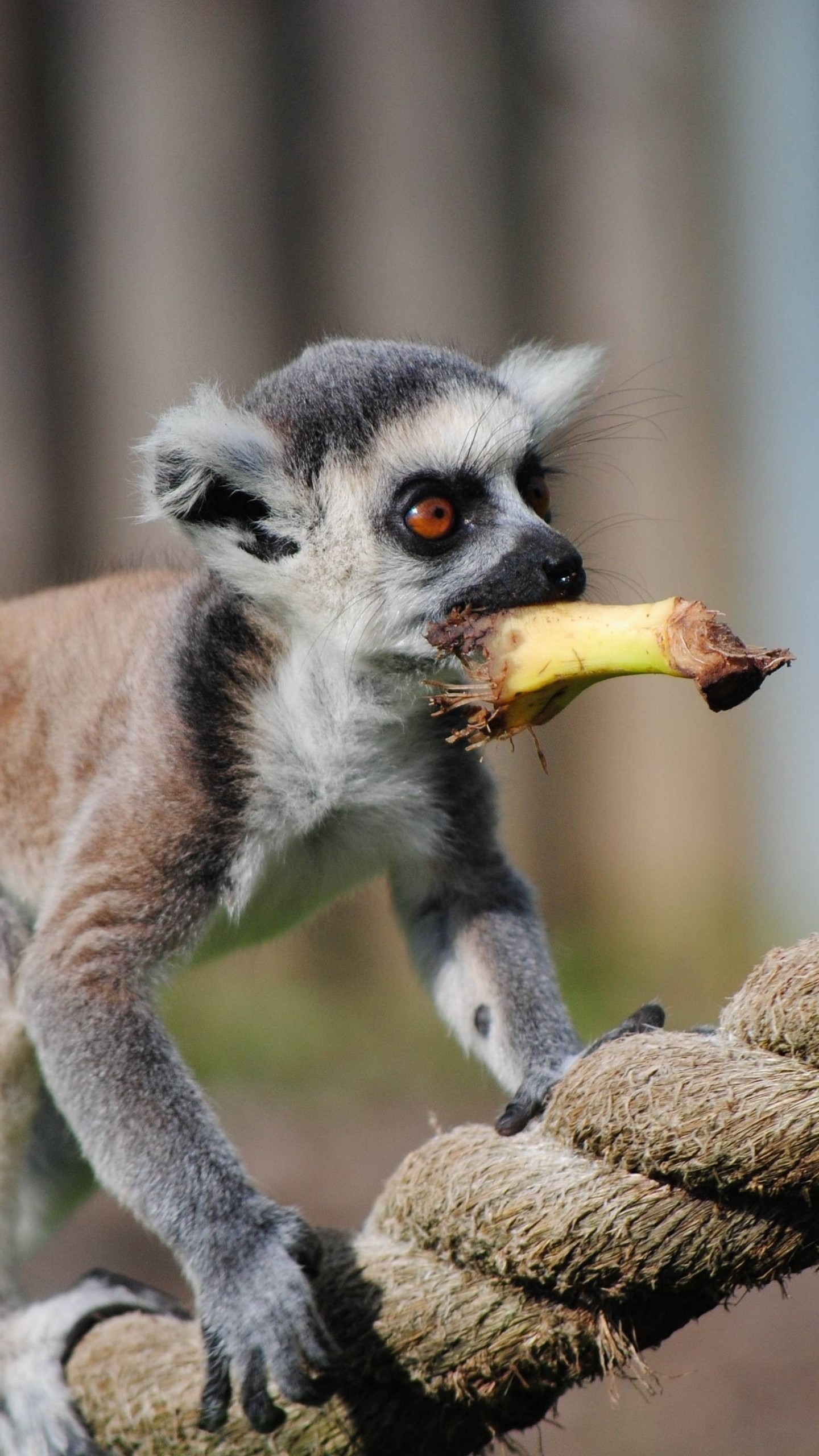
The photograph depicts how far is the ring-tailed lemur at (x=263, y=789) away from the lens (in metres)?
2.44

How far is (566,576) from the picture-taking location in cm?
238

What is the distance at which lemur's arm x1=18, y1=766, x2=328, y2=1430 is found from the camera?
2188 mm

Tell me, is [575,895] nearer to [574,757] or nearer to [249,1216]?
[574,757]

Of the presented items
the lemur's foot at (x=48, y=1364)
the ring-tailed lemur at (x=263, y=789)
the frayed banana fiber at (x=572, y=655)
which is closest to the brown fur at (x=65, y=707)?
the ring-tailed lemur at (x=263, y=789)

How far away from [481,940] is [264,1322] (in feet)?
3.10

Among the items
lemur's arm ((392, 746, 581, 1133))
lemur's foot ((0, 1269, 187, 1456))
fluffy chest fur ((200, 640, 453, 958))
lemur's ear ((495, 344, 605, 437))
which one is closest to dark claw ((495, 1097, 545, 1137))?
lemur's arm ((392, 746, 581, 1133))

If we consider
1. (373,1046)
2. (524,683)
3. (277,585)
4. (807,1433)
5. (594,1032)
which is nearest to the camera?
(524,683)

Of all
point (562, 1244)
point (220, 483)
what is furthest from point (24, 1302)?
point (220, 483)

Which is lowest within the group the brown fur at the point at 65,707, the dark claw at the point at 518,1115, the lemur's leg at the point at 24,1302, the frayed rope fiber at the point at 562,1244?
the frayed rope fiber at the point at 562,1244

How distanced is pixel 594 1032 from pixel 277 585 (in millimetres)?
3327

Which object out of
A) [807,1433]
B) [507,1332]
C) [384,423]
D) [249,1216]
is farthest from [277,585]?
[807,1433]

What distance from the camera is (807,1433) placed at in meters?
3.83

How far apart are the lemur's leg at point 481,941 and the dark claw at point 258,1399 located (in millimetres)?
700

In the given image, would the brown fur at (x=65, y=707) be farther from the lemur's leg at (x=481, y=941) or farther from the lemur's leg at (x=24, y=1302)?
the lemur's leg at (x=481, y=941)
